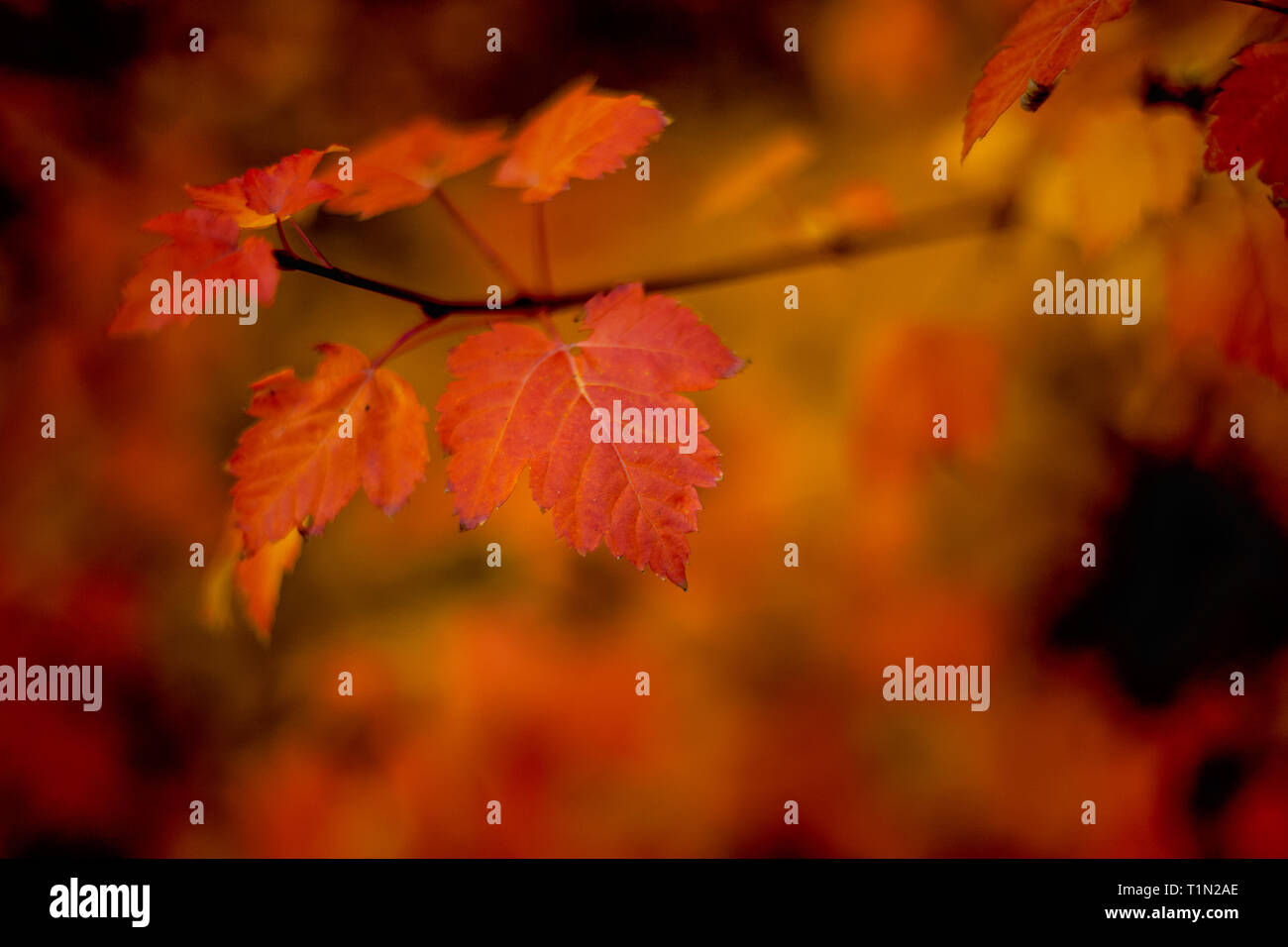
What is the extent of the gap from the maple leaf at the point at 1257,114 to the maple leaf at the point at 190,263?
73 centimetres

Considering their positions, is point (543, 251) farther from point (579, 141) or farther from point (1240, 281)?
point (1240, 281)

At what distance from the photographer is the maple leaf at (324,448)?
601 mm

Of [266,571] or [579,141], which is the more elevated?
[579,141]

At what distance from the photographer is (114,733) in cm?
108

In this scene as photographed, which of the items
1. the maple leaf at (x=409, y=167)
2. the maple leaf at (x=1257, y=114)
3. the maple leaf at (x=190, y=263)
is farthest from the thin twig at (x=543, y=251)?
the maple leaf at (x=1257, y=114)

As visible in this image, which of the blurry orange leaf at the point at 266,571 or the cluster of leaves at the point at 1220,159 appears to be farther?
the blurry orange leaf at the point at 266,571

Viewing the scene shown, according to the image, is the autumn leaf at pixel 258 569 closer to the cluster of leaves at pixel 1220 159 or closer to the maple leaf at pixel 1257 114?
the cluster of leaves at pixel 1220 159

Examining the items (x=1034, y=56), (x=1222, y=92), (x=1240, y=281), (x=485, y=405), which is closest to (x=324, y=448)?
(x=485, y=405)

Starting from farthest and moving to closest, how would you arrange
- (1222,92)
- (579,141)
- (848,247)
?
(848,247), (579,141), (1222,92)

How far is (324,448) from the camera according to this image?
0.62 m

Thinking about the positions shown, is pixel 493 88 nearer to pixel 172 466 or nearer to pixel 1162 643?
pixel 172 466

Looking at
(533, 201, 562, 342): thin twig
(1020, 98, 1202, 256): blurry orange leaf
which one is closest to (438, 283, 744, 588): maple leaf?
(533, 201, 562, 342): thin twig

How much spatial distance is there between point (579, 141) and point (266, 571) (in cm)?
53
